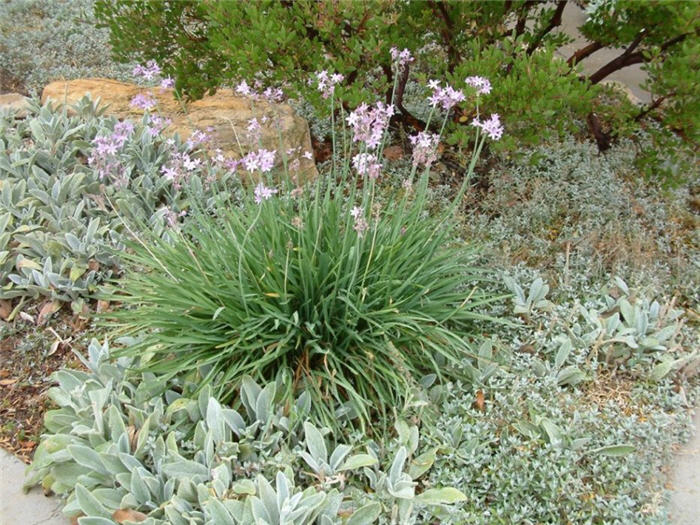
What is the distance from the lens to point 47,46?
7.04 m

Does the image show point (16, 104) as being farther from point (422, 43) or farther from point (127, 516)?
point (127, 516)

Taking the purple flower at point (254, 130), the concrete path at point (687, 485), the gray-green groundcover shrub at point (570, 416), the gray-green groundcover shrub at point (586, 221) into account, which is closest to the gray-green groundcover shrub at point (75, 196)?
the purple flower at point (254, 130)

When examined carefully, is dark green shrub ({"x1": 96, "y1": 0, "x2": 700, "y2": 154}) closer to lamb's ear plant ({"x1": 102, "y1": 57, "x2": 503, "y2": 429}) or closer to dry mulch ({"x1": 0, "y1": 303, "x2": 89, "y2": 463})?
lamb's ear plant ({"x1": 102, "y1": 57, "x2": 503, "y2": 429})

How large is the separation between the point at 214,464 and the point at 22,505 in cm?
81

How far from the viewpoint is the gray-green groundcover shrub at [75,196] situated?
325 cm

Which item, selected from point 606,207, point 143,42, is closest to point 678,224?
point 606,207

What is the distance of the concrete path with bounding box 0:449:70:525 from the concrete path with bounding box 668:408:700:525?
229 cm

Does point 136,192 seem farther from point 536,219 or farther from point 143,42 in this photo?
point 536,219

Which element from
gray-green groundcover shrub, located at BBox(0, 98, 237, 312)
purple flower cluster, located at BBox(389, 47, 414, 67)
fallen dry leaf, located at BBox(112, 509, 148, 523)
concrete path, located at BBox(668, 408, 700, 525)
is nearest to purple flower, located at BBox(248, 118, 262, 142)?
gray-green groundcover shrub, located at BBox(0, 98, 237, 312)

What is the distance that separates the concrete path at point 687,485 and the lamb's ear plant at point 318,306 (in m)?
0.94

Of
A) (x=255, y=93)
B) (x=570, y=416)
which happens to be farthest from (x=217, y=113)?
(x=570, y=416)

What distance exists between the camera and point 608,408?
8.56ft

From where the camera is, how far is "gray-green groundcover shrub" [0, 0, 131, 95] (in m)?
6.47

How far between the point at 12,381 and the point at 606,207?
11.2 feet
